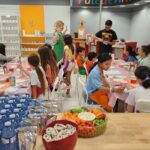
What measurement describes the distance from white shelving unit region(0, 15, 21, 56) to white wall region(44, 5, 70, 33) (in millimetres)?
1159

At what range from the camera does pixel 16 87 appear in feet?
9.13

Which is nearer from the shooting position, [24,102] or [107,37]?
[24,102]

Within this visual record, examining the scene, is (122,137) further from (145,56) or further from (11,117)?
(145,56)

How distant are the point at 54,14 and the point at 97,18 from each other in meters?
1.86

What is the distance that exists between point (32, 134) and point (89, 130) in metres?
0.36

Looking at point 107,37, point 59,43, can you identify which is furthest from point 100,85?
point 107,37

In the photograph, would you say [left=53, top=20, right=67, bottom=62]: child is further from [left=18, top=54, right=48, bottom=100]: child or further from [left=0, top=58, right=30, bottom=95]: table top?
[left=18, top=54, right=48, bottom=100]: child

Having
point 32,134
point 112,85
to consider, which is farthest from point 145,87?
point 32,134

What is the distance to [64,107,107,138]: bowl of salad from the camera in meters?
1.37

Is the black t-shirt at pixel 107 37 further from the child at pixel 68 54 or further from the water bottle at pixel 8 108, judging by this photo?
the water bottle at pixel 8 108

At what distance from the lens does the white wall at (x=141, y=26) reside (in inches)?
291

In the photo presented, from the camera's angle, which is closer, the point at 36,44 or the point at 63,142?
the point at 63,142

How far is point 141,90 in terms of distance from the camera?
7.43 ft

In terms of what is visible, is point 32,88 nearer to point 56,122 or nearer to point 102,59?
point 102,59
